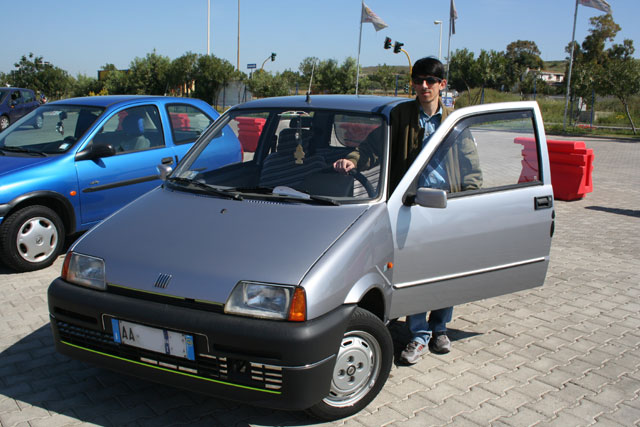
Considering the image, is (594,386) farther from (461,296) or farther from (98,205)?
(98,205)

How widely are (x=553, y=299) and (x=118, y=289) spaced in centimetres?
408

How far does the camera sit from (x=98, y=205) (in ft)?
20.4

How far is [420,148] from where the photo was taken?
3.82m

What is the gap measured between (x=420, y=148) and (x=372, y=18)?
28.8 m

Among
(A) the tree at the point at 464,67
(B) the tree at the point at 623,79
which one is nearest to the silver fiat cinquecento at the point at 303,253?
(B) the tree at the point at 623,79

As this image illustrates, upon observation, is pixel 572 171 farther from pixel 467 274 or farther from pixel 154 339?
pixel 154 339

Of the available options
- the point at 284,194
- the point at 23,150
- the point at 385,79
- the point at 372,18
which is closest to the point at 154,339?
the point at 284,194

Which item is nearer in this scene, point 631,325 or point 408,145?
point 408,145

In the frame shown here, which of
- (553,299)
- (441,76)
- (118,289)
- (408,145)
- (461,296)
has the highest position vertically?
(441,76)

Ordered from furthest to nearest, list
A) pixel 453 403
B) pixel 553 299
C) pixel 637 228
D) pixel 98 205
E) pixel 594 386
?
pixel 637 228 → pixel 98 205 → pixel 553 299 → pixel 594 386 → pixel 453 403

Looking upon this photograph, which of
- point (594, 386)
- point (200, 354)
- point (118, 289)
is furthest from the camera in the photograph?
point (594, 386)

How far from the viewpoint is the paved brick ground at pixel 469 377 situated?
328 cm

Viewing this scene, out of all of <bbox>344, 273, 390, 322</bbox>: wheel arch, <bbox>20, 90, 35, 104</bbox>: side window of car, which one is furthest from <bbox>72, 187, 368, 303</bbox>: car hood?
<bbox>20, 90, 35, 104</bbox>: side window of car

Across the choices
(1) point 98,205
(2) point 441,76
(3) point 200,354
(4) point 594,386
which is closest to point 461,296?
(4) point 594,386
